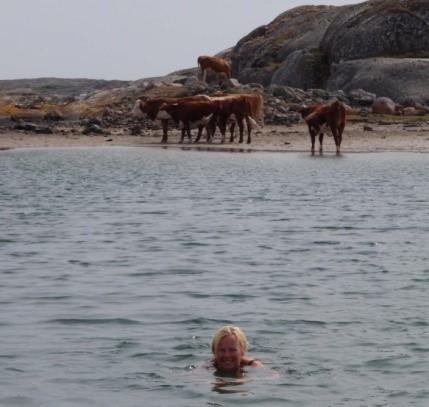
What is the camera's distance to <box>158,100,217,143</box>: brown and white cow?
37.8 metres

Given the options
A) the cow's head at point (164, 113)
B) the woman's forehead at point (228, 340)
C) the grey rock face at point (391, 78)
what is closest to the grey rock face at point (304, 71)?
the grey rock face at point (391, 78)

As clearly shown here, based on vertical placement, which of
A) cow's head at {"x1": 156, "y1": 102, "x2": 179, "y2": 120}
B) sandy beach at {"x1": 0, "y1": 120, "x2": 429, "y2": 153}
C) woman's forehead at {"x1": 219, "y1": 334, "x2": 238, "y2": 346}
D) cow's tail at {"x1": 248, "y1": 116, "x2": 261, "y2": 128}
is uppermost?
cow's head at {"x1": 156, "y1": 102, "x2": 179, "y2": 120}

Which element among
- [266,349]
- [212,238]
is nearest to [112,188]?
[212,238]

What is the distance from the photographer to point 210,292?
13.3 m

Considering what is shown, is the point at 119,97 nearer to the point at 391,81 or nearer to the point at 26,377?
the point at 391,81

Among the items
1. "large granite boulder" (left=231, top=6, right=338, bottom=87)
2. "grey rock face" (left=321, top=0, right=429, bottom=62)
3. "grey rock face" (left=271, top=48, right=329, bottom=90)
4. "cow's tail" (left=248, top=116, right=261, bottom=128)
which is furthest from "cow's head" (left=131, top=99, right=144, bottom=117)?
"grey rock face" (left=321, top=0, right=429, bottom=62)

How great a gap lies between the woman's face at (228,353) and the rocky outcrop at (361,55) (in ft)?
114

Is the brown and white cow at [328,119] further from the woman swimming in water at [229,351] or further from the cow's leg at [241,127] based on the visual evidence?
the woman swimming in water at [229,351]

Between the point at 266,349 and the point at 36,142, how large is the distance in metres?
28.5

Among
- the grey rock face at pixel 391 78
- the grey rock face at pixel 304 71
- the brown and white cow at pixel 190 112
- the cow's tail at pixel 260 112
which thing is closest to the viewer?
the brown and white cow at pixel 190 112

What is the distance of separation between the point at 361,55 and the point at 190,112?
13.6 meters

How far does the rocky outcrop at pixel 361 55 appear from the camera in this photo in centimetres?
4553

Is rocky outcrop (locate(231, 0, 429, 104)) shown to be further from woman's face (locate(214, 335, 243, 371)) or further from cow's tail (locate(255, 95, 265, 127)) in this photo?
woman's face (locate(214, 335, 243, 371))

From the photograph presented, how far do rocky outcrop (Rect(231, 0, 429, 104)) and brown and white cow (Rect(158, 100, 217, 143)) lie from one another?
8.98m
